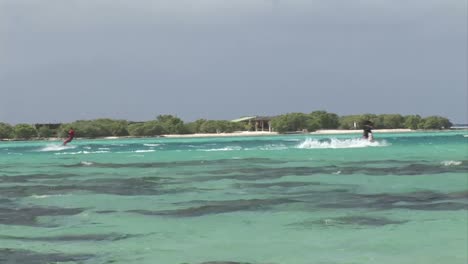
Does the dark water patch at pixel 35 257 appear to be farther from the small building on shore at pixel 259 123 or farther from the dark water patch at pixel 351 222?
the small building on shore at pixel 259 123

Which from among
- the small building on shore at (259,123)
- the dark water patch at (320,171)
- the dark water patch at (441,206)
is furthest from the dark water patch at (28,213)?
the small building on shore at (259,123)

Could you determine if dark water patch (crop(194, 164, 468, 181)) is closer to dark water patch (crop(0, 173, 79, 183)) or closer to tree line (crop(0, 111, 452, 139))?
dark water patch (crop(0, 173, 79, 183))

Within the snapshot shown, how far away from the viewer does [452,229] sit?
12.9m

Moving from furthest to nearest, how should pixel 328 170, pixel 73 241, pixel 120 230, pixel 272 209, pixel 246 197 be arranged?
1. pixel 328 170
2. pixel 246 197
3. pixel 272 209
4. pixel 120 230
5. pixel 73 241

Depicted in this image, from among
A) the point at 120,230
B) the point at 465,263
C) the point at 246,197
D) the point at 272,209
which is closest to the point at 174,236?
the point at 120,230

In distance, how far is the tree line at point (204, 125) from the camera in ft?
556

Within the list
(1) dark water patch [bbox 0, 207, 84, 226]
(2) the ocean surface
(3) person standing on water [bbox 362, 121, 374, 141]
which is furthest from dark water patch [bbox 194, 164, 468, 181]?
(3) person standing on water [bbox 362, 121, 374, 141]

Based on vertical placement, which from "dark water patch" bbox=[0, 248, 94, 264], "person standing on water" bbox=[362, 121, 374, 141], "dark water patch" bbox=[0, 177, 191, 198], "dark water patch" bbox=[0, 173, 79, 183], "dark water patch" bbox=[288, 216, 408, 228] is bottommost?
"dark water patch" bbox=[0, 248, 94, 264]

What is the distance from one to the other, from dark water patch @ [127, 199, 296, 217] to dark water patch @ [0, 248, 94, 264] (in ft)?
16.4

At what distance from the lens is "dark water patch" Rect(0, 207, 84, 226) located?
15336mm

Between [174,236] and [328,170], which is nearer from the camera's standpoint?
[174,236]

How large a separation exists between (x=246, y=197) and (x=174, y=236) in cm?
672

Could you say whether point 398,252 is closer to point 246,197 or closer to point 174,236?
point 174,236

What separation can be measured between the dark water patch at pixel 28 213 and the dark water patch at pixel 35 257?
139 inches
